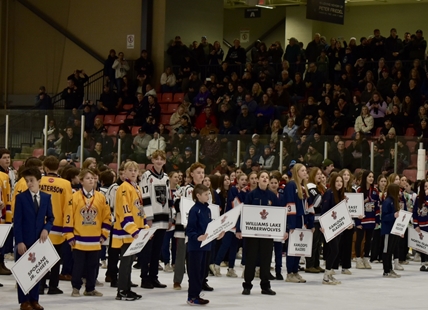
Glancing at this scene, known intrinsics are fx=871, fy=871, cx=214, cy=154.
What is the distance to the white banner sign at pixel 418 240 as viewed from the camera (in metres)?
14.1

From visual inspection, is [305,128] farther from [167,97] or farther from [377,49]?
[167,97]

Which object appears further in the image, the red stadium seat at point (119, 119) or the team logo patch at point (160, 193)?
the red stadium seat at point (119, 119)

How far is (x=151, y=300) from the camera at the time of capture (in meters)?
10.1

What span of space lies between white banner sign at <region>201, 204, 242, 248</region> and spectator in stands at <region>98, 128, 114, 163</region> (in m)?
9.80

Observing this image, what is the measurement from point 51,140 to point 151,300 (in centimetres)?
1057

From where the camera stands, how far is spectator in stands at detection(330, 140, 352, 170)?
1803 cm

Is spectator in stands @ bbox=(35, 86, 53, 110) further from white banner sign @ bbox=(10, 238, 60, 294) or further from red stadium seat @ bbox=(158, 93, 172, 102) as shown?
white banner sign @ bbox=(10, 238, 60, 294)

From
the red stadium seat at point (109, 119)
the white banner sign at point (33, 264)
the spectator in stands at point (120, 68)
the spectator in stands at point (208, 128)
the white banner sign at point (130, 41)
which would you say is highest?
the white banner sign at point (130, 41)

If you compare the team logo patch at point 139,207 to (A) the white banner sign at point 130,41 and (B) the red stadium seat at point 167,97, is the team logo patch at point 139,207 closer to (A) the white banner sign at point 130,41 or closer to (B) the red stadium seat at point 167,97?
(B) the red stadium seat at point 167,97

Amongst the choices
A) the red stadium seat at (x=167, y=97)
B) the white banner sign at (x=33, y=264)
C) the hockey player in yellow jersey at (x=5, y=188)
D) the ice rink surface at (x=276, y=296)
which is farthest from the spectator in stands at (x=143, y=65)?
the white banner sign at (x=33, y=264)

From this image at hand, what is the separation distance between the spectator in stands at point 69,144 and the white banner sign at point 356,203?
827 cm

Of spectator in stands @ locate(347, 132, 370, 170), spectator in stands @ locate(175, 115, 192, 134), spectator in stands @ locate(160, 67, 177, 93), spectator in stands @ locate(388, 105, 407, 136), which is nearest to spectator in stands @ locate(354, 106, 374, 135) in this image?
spectator in stands @ locate(388, 105, 407, 136)

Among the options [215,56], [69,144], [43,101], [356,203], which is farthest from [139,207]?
→ [43,101]

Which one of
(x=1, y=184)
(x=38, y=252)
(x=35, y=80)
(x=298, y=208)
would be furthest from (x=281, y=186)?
(x=35, y=80)
